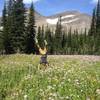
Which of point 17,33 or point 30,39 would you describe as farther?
point 30,39

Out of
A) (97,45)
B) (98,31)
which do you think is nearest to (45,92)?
(97,45)

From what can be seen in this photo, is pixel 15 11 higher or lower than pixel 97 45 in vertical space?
higher

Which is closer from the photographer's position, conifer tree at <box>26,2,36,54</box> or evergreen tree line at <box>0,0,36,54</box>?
evergreen tree line at <box>0,0,36,54</box>

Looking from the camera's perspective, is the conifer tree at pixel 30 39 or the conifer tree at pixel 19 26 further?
the conifer tree at pixel 30 39

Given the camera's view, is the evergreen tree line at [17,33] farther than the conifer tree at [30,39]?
No

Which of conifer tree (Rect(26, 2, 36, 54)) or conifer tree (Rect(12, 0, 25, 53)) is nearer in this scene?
conifer tree (Rect(12, 0, 25, 53))

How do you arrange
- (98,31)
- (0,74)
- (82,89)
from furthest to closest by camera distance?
(98,31)
(0,74)
(82,89)

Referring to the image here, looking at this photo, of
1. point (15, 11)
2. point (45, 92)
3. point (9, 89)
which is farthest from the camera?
point (15, 11)

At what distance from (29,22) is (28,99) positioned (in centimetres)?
8612

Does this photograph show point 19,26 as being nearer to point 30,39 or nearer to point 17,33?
point 17,33

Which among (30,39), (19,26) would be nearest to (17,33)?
(19,26)

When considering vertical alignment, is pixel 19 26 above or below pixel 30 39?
above

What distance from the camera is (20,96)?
9812 mm

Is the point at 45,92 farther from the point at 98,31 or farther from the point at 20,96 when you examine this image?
the point at 98,31
